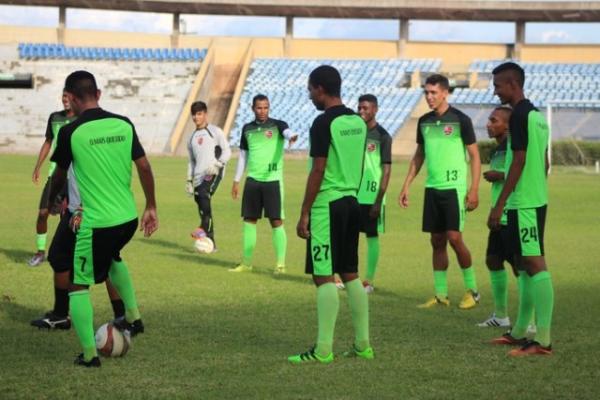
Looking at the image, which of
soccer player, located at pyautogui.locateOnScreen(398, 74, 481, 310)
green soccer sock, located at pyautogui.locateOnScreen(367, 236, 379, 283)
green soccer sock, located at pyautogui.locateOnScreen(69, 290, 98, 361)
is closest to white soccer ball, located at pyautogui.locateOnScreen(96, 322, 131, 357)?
green soccer sock, located at pyautogui.locateOnScreen(69, 290, 98, 361)

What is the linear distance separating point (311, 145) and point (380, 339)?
6.30 feet

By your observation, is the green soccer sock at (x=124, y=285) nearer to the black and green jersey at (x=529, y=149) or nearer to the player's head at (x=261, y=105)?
the black and green jersey at (x=529, y=149)

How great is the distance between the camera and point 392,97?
2199 inches

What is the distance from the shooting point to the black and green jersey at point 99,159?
7660 millimetres

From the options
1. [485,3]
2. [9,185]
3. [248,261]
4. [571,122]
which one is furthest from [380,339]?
[485,3]

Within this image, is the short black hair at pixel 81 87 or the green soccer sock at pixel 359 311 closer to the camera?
the short black hair at pixel 81 87

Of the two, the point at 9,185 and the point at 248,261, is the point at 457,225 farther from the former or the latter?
the point at 9,185

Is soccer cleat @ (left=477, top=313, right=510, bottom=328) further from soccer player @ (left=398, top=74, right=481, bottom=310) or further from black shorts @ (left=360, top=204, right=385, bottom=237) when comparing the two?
black shorts @ (left=360, top=204, right=385, bottom=237)

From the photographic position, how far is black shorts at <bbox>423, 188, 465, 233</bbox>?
35.7ft

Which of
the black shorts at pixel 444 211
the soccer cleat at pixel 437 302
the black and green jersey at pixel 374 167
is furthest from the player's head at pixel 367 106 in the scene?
the soccer cleat at pixel 437 302

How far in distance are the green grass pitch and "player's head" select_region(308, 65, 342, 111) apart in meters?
1.87

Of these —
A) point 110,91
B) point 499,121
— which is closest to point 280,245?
point 499,121

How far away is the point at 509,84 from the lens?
8.20 m

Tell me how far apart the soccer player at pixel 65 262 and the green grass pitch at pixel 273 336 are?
0.23 meters
